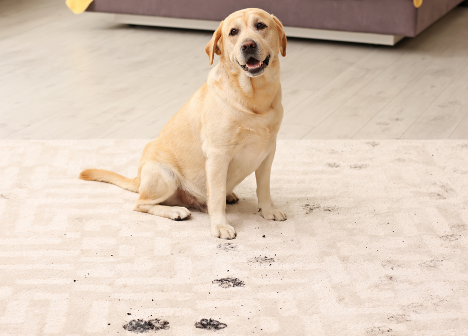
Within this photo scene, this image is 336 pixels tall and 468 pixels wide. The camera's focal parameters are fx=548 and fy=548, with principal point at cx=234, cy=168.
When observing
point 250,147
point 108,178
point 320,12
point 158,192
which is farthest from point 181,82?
point 250,147

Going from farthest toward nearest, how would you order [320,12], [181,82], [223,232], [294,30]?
[294,30]
[320,12]
[181,82]
[223,232]

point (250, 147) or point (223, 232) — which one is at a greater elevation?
point (250, 147)

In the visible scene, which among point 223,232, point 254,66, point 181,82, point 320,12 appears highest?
point 254,66

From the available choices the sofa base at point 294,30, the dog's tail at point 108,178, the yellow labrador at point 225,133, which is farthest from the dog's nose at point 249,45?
the sofa base at point 294,30

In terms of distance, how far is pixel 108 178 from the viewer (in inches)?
95.0

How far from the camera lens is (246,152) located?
2002mm

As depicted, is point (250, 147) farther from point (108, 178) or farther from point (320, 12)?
point (320, 12)

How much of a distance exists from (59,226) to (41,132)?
1128 millimetres

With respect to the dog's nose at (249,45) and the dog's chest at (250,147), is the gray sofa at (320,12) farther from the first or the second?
the dog's nose at (249,45)

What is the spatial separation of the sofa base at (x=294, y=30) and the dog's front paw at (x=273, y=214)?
107 inches

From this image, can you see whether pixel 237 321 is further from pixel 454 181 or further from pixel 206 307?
pixel 454 181

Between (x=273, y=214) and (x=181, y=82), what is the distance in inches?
74.8

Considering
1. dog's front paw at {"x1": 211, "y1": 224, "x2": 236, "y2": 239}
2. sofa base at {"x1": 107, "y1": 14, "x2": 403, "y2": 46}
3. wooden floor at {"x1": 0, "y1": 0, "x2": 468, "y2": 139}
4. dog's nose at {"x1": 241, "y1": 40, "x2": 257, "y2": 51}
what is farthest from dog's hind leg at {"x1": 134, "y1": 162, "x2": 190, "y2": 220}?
sofa base at {"x1": 107, "y1": 14, "x2": 403, "y2": 46}

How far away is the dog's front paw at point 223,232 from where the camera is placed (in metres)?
2.01
